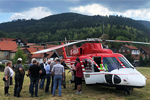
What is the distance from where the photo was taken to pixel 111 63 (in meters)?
7.52

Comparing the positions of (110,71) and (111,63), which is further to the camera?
(111,63)

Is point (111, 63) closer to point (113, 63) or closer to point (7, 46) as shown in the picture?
point (113, 63)

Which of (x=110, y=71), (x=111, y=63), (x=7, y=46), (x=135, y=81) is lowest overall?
(x=135, y=81)

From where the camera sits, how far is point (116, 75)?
6.73m

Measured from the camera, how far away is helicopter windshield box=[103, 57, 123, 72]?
24.0 feet

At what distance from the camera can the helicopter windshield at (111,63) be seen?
288 inches

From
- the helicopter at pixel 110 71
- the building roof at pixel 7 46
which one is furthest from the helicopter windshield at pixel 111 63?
the building roof at pixel 7 46

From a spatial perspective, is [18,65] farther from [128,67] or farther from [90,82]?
[128,67]

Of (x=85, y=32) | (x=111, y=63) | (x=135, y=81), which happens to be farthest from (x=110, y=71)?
(x=85, y=32)

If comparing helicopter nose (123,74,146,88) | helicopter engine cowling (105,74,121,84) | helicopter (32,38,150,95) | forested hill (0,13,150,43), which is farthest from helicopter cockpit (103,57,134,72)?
forested hill (0,13,150,43)

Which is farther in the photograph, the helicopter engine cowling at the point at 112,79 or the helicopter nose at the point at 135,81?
the helicopter engine cowling at the point at 112,79

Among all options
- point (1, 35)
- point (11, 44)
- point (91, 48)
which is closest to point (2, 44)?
point (11, 44)

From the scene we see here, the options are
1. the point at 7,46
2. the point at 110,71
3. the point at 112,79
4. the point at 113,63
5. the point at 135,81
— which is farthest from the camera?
the point at 7,46

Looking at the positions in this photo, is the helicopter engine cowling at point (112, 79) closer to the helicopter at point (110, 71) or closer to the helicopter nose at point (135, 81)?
the helicopter at point (110, 71)
